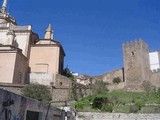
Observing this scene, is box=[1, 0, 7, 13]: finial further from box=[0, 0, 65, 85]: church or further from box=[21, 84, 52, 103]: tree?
box=[21, 84, 52, 103]: tree

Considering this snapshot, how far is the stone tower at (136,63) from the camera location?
49000 mm

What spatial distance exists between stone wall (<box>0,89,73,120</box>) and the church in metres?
19.0

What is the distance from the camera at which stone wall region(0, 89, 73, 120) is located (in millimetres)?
8923

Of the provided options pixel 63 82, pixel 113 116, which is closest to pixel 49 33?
pixel 63 82

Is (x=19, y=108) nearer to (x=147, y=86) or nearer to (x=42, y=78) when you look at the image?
(x=42, y=78)

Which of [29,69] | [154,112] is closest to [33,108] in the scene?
[154,112]

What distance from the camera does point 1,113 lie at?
879 centimetres

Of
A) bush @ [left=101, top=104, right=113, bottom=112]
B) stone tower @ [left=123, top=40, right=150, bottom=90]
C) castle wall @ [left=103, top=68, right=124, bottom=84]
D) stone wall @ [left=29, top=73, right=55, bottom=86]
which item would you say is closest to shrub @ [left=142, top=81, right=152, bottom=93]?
stone tower @ [left=123, top=40, right=150, bottom=90]

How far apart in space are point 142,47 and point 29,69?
85.1 feet

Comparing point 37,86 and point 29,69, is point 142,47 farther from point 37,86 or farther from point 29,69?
point 37,86

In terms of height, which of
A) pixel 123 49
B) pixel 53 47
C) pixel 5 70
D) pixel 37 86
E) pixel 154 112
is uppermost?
pixel 123 49

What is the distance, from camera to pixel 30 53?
122 feet

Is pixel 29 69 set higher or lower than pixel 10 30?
lower

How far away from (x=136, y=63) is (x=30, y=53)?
76.0 ft
